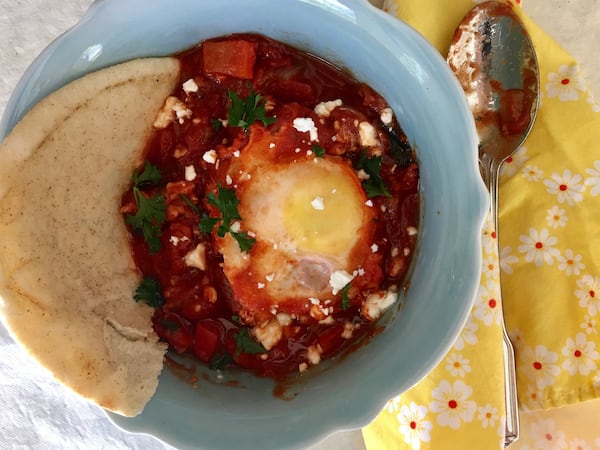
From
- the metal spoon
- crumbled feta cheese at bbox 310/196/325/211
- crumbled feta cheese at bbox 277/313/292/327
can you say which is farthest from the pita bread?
the metal spoon

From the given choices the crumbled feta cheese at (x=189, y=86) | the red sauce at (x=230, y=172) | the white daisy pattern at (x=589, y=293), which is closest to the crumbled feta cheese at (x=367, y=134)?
the red sauce at (x=230, y=172)

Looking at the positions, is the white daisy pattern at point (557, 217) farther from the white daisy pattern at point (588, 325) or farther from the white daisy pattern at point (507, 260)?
the white daisy pattern at point (588, 325)

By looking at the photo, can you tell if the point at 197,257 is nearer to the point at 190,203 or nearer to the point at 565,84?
the point at 190,203

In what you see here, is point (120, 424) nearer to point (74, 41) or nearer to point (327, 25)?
point (74, 41)

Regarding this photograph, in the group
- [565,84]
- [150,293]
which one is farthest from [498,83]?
[150,293]

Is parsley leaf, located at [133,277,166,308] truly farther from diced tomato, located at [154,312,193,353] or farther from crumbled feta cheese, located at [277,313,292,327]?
crumbled feta cheese, located at [277,313,292,327]

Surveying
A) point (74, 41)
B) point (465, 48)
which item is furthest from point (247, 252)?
point (465, 48)
